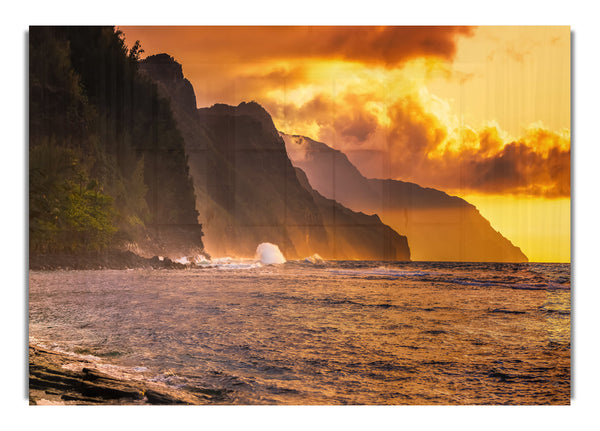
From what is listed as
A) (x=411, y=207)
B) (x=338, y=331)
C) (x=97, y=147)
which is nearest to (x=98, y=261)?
(x=97, y=147)

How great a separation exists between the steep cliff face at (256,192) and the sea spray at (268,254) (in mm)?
84

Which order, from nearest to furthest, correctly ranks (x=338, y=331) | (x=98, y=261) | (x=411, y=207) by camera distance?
(x=338, y=331)
(x=411, y=207)
(x=98, y=261)

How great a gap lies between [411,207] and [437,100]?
5.23 feet

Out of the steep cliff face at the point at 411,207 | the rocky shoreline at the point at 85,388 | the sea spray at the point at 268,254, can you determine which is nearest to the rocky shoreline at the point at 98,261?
the sea spray at the point at 268,254

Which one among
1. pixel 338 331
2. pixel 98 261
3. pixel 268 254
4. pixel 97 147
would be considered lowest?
pixel 338 331

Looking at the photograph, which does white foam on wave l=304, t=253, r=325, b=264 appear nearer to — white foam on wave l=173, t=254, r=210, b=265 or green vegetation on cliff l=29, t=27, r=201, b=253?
white foam on wave l=173, t=254, r=210, b=265

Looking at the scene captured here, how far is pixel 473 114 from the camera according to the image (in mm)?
7832

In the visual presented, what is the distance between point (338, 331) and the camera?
7727mm

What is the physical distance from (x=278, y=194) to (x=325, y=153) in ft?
3.00

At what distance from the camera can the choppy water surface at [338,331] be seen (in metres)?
7.11

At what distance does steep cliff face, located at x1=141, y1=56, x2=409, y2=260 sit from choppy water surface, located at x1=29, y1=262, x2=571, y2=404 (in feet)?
1.15

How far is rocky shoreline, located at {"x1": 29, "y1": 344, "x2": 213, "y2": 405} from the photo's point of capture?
6.99 m

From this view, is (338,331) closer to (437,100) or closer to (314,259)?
(314,259)

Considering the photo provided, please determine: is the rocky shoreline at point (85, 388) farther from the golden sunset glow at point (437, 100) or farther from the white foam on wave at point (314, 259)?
the golden sunset glow at point (437, 100)
